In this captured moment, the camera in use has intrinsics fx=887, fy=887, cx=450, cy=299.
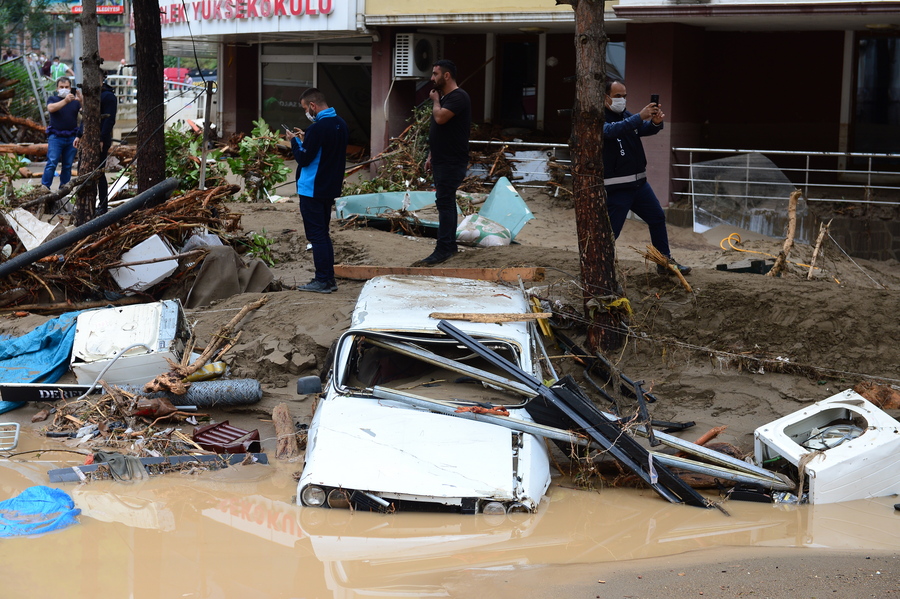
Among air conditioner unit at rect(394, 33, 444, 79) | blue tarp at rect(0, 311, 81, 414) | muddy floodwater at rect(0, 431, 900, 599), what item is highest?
air conditioner unit at rect(394, 33, 444, 79)

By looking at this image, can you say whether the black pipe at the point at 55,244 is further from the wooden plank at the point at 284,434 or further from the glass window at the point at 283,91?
the glass window at the point at 283,91

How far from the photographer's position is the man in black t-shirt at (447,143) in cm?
890

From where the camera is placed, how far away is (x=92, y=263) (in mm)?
9148

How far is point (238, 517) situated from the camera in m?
5.21

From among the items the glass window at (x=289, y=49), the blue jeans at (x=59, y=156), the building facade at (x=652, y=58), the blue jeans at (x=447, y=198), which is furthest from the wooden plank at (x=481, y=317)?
the glass window at (x=289, y=49)

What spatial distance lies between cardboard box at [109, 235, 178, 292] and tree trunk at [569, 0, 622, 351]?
14.5 ft

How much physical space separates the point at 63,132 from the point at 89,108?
16.9 ft

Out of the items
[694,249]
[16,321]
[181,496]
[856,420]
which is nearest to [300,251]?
[16,321]

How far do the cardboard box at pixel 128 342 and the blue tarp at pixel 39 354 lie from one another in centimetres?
20

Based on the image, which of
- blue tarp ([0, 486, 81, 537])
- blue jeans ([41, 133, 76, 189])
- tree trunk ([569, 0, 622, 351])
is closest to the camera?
blue tarp ([0, 486, 81, 537])

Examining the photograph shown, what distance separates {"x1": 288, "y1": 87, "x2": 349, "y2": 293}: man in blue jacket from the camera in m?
8.61

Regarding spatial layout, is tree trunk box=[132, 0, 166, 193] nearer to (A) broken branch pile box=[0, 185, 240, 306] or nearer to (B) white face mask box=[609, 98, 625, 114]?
(A) broken branch pile box=[0, 185, 240, 306]

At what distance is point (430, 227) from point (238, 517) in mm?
7630

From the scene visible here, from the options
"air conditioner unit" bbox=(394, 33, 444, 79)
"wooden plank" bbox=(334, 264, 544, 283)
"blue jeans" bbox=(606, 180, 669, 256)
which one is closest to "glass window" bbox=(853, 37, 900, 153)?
"air conditioner unit" bbox=(394, 33, 444, 79)
